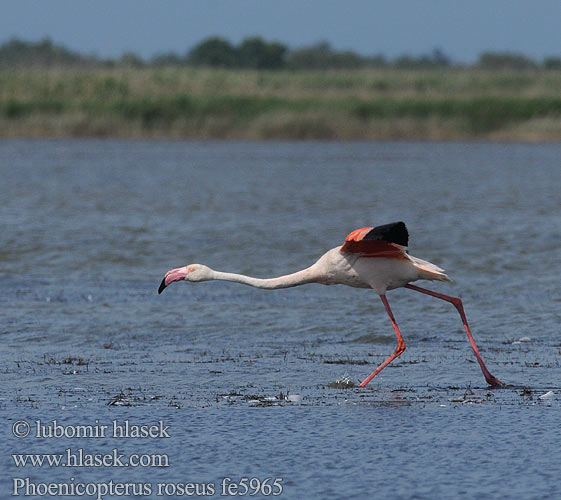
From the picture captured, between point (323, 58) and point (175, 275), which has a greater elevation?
point (323, 58)

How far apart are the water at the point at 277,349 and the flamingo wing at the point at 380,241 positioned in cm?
84

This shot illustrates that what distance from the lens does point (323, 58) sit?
8744 cm

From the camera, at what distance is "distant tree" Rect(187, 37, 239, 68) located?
3093 inches

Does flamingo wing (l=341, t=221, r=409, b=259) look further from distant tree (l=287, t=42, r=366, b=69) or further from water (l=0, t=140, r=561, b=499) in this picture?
distant tree (l=287, t=42, r=366, b=69)

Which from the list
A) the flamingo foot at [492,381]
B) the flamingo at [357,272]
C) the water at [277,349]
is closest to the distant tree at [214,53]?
the water at [277,349]

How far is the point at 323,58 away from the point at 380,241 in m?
80.4

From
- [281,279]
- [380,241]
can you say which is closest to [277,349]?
[281,279]

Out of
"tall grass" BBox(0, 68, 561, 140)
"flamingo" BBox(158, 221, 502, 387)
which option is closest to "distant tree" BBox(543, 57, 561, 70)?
"tall grass" BBox(0, 68, 561, 140)

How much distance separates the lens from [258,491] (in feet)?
18.8

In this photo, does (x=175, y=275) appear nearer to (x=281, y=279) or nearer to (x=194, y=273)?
(x=194, y=273)

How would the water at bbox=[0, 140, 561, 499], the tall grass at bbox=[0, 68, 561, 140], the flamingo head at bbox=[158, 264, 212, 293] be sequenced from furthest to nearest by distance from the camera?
the tall grass at bbox=[0, 68, 561, 140] < the flamingo head at bbox=[158, 264, 212, 293] < the water at bbox=[0, 140, 561, 499]

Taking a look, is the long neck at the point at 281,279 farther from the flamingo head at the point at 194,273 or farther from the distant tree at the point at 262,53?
the distant tree at the point at 262,53

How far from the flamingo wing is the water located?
845 millimetres

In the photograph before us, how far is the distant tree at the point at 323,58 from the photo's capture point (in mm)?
81306
